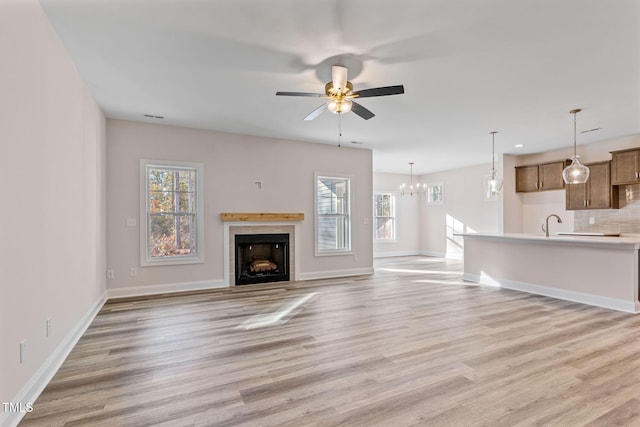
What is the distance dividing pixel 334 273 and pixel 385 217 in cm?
442

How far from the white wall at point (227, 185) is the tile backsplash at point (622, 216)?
456 centimetres

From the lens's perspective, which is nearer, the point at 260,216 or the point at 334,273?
the point at 260,216

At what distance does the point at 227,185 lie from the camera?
18.4ft

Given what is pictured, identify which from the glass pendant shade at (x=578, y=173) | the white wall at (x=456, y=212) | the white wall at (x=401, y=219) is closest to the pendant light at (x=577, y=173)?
the glass pendant shade at (x=578, y=173)

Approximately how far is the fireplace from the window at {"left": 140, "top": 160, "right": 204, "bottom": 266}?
0.72 meters

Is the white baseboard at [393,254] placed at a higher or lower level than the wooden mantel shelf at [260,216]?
lower

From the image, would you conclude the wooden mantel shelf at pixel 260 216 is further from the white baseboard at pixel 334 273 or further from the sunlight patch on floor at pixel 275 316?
the sunlight patch on floor at pixel 275 316

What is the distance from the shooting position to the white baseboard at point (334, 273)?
6.25 metres

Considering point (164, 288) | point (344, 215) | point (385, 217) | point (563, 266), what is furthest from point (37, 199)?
point (385, 217)

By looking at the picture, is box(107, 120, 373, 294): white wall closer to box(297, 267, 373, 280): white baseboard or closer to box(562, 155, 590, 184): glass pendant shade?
box(297, 267, 373, 280): white baseboard

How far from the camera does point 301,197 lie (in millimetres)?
6273

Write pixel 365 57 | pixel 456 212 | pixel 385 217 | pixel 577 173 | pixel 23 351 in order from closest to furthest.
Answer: pixel 23 351 < pixel 365 57 < pixel 577 173 < pixel 456 212 < pixel 385 217

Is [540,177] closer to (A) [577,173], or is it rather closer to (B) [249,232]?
(A) [577,173]

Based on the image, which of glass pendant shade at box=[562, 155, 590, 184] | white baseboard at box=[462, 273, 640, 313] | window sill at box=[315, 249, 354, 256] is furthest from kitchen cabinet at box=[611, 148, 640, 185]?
window sill at box=[315, 249, 354, 256]
